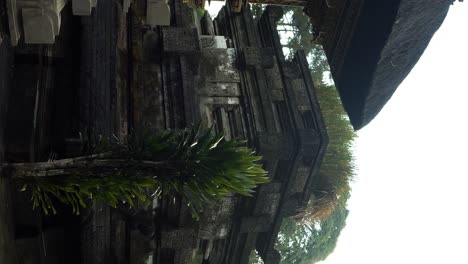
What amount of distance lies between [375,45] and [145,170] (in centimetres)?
407

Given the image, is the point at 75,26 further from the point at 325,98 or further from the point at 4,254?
the point at 325,98

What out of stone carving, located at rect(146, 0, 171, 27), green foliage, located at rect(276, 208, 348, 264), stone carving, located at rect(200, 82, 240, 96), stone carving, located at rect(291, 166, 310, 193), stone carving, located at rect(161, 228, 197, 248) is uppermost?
stone carving, located at rect(146, 0, 171, 27)

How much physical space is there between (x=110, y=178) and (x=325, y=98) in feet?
30.7

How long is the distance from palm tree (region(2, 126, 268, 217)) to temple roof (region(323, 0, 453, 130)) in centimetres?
297

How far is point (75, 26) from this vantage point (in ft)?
23.7

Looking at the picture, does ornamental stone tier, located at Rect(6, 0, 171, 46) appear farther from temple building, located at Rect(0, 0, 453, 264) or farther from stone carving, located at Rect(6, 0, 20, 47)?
temple building, located at Rect(0, 0, 453, 264)

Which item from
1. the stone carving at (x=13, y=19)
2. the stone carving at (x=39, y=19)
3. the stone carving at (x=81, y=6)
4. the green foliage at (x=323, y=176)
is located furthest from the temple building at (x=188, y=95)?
the green foliage at (x=323, y=176)

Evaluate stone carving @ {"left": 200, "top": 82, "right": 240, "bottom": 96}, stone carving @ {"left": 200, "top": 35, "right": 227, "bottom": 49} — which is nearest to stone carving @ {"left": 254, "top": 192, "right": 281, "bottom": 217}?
stone carving @ {"left": 200, "top": 82, "right": 240, "bottom": 96}

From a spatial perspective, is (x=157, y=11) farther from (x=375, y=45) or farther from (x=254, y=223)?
(x=254, y=223)

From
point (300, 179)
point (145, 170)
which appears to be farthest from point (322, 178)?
point (145, 170)

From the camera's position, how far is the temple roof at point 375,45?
657 centimetres

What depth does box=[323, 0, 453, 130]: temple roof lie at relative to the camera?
6570 millimetres

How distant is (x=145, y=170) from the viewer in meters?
5.44

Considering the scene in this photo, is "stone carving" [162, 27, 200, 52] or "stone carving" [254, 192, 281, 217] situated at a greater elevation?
"stone carving" [162, 27, 200, 52]
